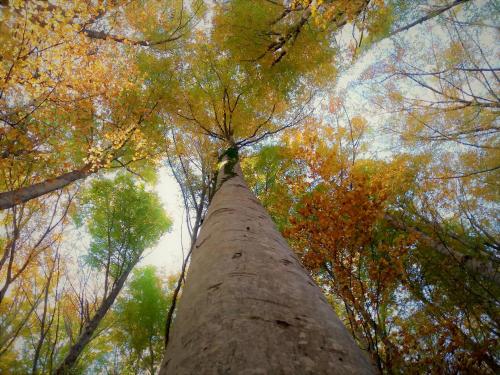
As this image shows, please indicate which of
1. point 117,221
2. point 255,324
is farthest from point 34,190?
point 255,324

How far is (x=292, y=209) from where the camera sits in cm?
851

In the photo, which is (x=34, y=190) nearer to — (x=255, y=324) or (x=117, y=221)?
(x=117, y=221)

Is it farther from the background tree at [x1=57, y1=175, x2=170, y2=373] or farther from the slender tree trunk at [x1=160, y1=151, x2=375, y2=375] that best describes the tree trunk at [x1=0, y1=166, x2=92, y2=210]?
the slender tree trunk at [x1=160, y1=151, x2=375, y2=375]

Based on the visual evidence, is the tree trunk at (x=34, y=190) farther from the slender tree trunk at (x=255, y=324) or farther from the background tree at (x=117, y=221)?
the slender tree trunk at (x=255, y=324)

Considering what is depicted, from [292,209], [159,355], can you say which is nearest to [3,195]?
[292,209]

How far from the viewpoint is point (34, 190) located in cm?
522

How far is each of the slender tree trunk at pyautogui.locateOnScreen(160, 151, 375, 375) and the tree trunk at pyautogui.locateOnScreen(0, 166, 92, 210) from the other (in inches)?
196

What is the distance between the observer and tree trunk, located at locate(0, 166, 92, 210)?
456 centimetres

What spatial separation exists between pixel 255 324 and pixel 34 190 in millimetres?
6148

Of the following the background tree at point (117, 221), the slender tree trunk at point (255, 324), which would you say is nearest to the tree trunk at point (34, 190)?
the background tree at point (117, 221)

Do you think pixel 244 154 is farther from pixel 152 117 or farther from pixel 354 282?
pixel 354 282

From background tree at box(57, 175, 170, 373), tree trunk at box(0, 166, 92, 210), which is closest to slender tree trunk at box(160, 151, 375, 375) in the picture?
tree trunk at box(0, 166, 92, 210)

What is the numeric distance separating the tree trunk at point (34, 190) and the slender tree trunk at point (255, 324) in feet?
16.3

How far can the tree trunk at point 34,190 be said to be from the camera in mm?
4559
